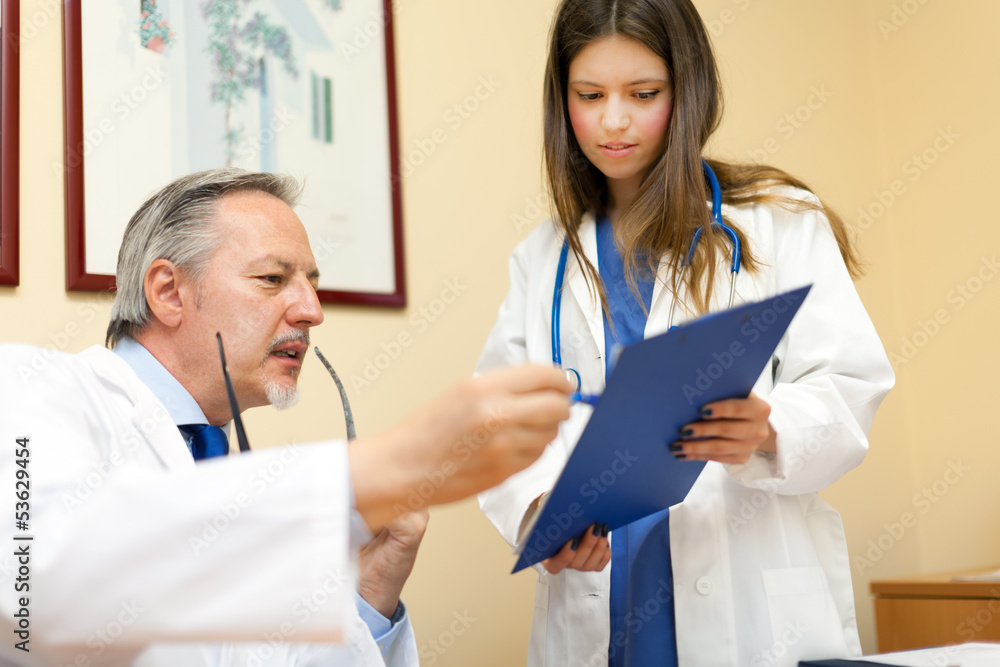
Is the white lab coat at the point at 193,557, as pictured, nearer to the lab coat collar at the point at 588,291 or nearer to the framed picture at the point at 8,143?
the lab coat collar at the point at 588,291

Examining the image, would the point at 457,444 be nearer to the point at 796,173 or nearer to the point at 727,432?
the point at 727,432

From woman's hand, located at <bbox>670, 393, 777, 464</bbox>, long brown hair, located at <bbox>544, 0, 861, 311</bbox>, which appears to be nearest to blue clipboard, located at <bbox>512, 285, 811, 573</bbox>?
woman's hand, located at <bbox>670, 393, 777, 464</bbox>

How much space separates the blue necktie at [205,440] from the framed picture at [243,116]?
471 mm

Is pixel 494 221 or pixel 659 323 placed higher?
pixel 494 221

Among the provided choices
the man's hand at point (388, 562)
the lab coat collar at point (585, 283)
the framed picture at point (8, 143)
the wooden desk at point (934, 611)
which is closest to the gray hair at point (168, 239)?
the framed picture at point (8, 143)

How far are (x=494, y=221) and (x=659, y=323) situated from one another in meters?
0.74

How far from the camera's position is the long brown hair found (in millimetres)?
1239

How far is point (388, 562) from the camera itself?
1.02 metres

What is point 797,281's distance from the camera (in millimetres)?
1208

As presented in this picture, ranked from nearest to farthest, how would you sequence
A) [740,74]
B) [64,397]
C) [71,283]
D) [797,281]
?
[64,397]
[797,281]
[71,283]
[740,74]

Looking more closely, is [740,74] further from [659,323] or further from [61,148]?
[61,148]

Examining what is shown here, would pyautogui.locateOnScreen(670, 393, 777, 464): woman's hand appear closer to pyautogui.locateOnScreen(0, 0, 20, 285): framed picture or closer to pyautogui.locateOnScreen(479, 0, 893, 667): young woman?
pyautogui.locateOnScreen(479, 0, 893, 667): young woman

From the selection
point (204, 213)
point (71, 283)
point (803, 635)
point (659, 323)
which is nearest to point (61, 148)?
point (71, 283)

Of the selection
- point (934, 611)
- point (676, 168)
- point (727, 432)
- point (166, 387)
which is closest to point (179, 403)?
point (166, 387)
